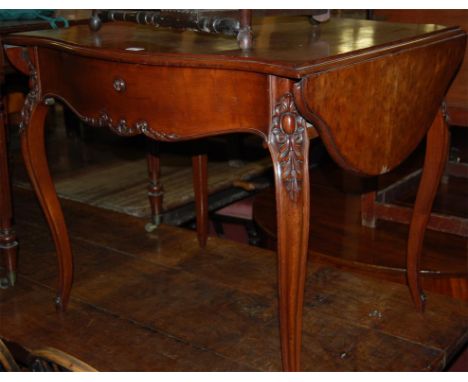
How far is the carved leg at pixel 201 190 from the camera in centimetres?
223

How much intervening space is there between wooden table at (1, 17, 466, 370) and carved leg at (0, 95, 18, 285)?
24cm

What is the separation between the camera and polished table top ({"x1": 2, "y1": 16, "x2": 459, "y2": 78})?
1.28 metres

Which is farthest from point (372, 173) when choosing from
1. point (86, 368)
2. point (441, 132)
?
point (86, 368)

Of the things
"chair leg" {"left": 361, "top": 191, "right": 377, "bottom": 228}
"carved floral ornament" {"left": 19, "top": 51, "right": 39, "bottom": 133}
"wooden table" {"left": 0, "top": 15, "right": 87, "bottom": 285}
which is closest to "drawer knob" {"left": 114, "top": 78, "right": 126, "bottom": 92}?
"carved floral ornament" {"left": 19, "top": 51, "right": 39, "bottom": 133}

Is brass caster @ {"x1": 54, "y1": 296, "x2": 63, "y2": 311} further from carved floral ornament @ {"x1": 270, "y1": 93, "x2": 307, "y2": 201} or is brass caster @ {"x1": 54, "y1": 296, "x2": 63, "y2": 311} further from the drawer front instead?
carved floral ornament @ {"x1": 270, "y1": 93, "x2": 307, "y2": 201}

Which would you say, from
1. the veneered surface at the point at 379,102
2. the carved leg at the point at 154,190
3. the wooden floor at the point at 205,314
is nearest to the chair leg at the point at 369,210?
the wooden floor at the point at 205,314

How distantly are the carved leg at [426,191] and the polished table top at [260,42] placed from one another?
0.25 meters

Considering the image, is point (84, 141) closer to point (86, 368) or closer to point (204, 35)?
point (204, 35)

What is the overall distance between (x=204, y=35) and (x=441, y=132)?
0.60m

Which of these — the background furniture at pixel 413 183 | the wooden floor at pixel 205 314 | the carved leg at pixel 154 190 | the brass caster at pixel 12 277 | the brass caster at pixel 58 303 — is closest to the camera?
the wooden floor at pixel 205 314

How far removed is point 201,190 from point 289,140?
3.25 feet

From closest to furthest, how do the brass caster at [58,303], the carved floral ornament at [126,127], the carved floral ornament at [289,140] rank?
the carved floral ornament at [289,140] < the carved floral ornament at [126,127] < the brass caster at [58,303]

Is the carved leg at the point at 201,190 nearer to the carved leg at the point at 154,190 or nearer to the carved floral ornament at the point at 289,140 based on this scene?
the carved leg at the point at 154,190

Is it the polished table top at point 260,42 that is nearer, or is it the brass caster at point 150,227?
the polished table top at point 260,42
